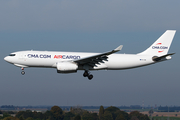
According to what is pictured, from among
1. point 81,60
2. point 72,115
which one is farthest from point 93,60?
point 72,115

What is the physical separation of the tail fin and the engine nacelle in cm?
1322

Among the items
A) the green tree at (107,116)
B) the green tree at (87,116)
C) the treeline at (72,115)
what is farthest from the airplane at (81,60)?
the green tree at (107,116)

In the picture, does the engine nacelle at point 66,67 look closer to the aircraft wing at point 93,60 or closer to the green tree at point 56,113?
the aircraft wing at point 93,60

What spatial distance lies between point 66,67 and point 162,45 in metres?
18.3

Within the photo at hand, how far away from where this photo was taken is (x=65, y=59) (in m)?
42.8

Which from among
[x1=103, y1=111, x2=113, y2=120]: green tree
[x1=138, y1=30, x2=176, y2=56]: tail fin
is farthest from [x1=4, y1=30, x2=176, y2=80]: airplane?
[x1=103, y1=111, x2=113, y2=120]: green tree

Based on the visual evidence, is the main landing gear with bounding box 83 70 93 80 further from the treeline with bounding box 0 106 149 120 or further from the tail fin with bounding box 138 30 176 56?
the treeline with bounding box 0 106 149 120

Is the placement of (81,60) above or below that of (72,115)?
above

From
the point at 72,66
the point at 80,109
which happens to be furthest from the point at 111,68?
the point at 80,109

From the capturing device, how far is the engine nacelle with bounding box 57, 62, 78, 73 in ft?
134

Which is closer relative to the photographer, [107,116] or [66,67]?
[66,67]

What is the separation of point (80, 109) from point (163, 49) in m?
114

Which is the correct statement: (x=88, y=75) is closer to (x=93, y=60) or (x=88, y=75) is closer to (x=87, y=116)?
(x=93, y=60)

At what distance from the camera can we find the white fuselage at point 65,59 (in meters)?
42.1
